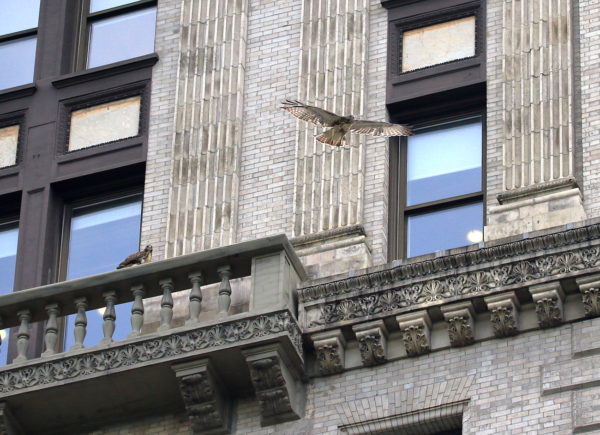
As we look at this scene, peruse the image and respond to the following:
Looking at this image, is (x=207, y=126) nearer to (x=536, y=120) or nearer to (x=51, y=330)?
(x=51, y=330)

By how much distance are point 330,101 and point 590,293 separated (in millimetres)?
5627

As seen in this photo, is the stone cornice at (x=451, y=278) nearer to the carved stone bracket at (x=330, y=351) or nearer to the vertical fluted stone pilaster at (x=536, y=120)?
the carved stone bracket at (x=330, y=351)

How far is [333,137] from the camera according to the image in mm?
33719

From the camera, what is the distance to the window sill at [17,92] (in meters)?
37.8

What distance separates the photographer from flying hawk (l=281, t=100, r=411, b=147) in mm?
33312

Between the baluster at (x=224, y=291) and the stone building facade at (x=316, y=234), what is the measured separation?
0.03 metres

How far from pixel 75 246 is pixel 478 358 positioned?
24.7 ft

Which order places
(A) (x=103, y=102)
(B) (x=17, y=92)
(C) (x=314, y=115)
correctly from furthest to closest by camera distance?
(B) (x=17, y=92) → (A) (x=103, y=102) → (C) (x=314, y=115)

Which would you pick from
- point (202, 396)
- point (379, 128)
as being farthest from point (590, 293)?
point (202, 396)

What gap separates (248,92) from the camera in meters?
35.9

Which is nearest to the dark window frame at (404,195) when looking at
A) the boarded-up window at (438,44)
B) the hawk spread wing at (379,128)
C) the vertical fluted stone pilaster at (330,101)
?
the vertical fluted stone pilaster at (330,101)

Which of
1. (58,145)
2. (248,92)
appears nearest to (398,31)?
(248,92)

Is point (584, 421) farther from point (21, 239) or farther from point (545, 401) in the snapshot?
point (21, 239)

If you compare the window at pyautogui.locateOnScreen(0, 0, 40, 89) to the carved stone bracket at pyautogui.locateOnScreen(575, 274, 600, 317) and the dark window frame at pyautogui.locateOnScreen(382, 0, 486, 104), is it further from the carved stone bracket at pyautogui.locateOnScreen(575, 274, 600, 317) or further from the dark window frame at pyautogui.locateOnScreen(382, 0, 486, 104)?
the carved stone bracket at pyautogui.locateOnScreen(575, 274, 600, 317)
